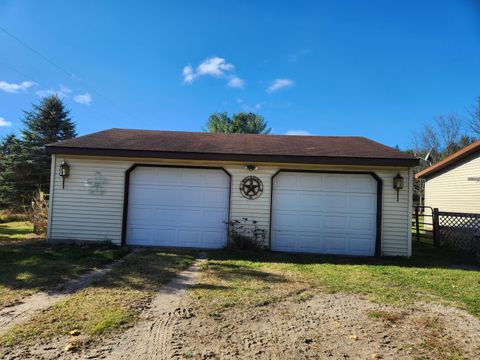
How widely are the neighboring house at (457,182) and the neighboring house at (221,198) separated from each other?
5.90 metres

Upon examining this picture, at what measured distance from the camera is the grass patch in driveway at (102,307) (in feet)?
11.8

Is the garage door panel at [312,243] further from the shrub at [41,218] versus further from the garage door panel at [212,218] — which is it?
the shrub at [41,218]

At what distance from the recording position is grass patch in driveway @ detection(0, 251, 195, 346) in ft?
11.8

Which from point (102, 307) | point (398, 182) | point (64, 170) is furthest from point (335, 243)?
point (64, 170)

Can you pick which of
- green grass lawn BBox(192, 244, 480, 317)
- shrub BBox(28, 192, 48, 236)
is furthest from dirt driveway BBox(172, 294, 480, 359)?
shrub BBox(28, 192, 48, 236)

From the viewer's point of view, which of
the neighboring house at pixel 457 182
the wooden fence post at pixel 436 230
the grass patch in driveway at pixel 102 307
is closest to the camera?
the grass patch in driveway at pixel 102 307

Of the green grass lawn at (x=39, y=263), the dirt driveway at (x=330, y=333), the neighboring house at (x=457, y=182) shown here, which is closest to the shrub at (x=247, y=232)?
the green grass lawn at (x=39, y=263)

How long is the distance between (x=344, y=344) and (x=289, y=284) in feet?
7.48

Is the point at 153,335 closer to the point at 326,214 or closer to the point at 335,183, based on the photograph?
the point at 326,214

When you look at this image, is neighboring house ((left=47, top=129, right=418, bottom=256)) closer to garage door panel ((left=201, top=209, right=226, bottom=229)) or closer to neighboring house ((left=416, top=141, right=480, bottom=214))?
garage door panel ((left=201, top=209, right=226, bottom=229))

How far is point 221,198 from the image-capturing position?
928cm

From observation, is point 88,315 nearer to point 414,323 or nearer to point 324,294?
point 324,294

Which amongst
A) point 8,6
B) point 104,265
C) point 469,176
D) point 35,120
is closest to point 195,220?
point 104,265

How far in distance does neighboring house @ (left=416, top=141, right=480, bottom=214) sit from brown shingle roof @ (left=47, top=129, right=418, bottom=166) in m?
4.91
